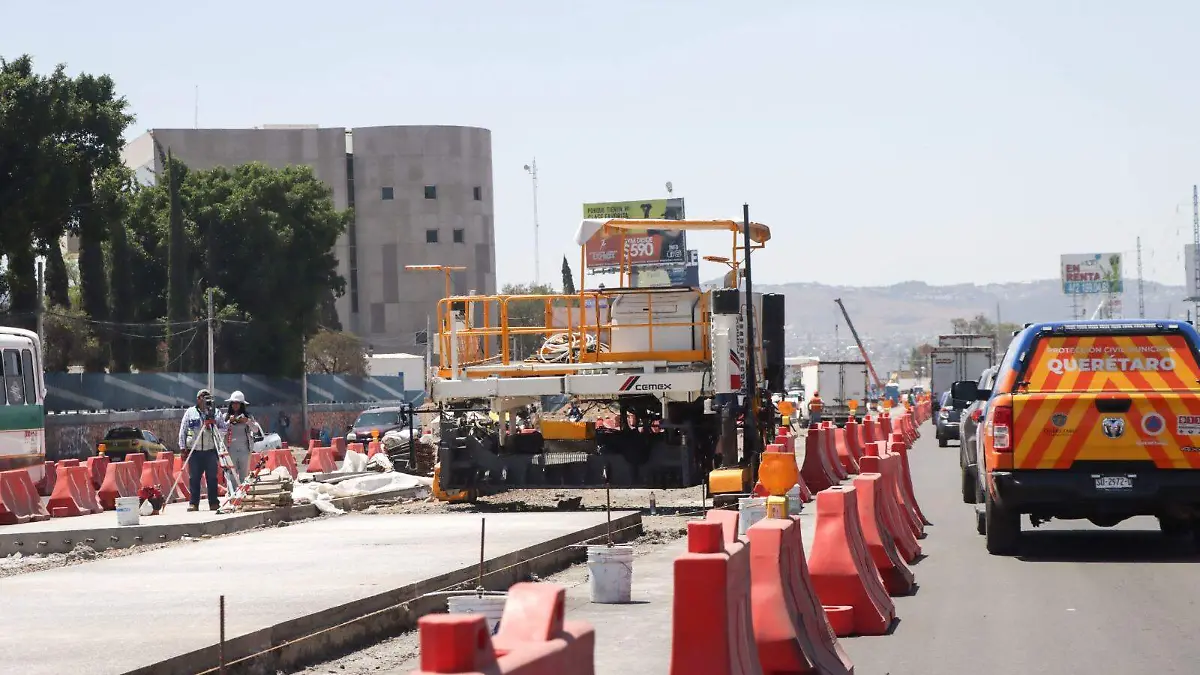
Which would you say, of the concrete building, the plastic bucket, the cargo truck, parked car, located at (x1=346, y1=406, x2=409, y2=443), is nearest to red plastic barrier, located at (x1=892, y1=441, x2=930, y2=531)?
the plastic bucket

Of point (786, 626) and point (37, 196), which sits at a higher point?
point (37, 196)

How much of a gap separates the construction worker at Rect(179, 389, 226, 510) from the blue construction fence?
18.6m

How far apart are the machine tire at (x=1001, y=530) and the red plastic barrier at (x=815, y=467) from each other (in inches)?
378

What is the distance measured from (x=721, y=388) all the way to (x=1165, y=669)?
11.7 meters

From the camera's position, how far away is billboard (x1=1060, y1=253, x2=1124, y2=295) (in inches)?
7037

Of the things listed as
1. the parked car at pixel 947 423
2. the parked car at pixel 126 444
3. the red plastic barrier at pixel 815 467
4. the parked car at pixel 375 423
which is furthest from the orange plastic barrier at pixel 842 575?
the parked car at pixel 126 444

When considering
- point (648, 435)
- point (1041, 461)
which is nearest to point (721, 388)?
A: point (648, 435)

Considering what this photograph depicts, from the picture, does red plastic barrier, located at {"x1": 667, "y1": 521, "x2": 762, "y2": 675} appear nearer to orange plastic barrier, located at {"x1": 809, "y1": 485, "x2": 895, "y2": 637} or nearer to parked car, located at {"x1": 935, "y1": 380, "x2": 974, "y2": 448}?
orange plastic barrier, located at {"x1": 809, "y1": 485, "x2": 895, "y2": 637}

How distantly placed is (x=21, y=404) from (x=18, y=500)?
4289 millimetres

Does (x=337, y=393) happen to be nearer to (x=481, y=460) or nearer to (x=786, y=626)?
(x=481, y=460)

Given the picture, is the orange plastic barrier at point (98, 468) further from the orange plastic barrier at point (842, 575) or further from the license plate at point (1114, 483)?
the orange plastic barrier at point (842, 575)

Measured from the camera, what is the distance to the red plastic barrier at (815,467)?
974 inches

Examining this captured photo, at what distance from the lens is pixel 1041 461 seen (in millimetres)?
14164

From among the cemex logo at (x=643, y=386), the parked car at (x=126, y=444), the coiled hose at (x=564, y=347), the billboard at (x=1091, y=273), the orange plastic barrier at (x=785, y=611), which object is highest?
the billboard at (x=1091, y=273)
